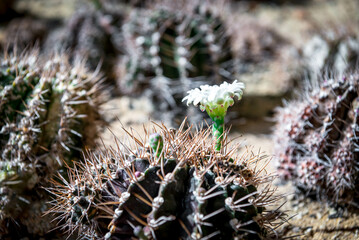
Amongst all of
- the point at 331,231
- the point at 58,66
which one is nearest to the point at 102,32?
the point at 58,66

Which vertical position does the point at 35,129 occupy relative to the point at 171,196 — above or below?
below

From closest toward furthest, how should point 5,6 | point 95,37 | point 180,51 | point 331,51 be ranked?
point 180,51
point 331,51
point 95,37
point 5,6

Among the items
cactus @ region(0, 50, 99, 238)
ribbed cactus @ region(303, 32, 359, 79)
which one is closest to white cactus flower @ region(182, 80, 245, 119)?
cactus @ region(0, 50, 99, 238)

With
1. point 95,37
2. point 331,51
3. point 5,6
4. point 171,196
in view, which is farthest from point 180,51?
point 5,6

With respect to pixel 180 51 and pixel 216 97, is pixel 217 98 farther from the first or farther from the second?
pixel 180 51

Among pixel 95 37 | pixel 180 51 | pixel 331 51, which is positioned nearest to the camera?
pixel 180 51

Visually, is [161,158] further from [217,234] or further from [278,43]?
[278,43]

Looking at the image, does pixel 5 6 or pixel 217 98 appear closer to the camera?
pixel 217 98
